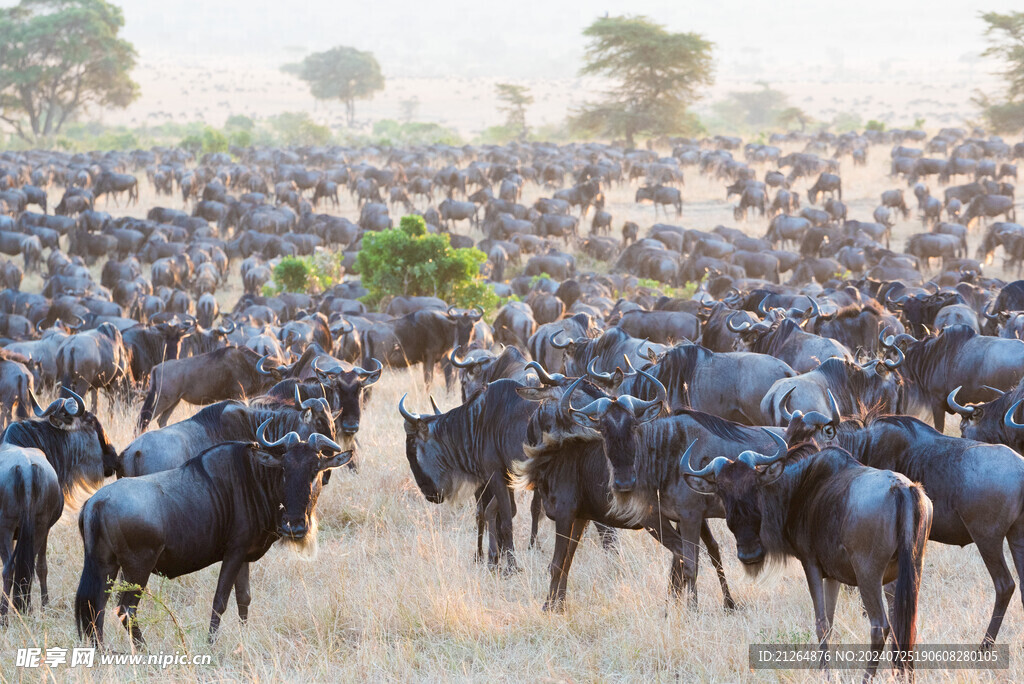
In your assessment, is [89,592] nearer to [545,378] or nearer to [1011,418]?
[545,378]

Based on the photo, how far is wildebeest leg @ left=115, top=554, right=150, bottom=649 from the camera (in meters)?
5.05


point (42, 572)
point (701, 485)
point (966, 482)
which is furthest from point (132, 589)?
point (966, 482)

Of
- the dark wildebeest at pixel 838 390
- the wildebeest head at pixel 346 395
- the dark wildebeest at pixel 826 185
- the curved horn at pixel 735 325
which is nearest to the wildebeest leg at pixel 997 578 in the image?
A: the dark wildebeest at pixel 838 390

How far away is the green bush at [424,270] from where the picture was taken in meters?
15.6

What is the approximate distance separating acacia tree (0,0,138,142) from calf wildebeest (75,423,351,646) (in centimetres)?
4958

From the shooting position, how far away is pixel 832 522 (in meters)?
4.59

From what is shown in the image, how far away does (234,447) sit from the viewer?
5.45 metres

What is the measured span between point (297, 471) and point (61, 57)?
51.2m

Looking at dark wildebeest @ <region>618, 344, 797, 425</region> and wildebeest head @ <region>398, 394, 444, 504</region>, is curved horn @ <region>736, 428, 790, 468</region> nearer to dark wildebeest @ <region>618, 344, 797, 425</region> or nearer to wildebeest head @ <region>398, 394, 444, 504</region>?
wildebeest head @ <region>398, 394, 444, 504</region>

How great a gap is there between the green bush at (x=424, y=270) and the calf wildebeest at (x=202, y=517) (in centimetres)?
1021

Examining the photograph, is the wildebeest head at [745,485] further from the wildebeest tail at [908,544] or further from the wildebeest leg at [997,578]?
the wildebeest leg at [997,578]

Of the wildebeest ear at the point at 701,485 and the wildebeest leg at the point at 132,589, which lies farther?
the wildebeest leg at the point at 132,589

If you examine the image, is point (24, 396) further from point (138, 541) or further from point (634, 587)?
point (634, 587)

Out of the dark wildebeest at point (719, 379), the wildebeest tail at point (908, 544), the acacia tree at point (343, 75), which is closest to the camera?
the wildebeest tail at point (908, 544)
